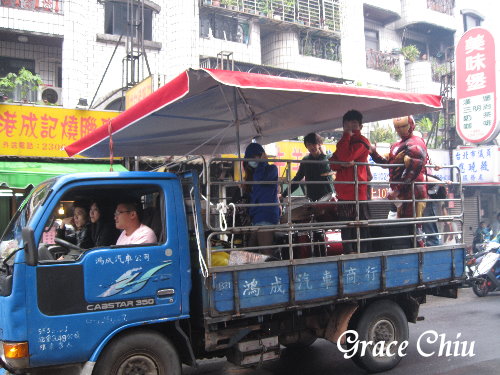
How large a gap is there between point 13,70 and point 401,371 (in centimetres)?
Result: 1186

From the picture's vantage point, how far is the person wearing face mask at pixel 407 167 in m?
5.00

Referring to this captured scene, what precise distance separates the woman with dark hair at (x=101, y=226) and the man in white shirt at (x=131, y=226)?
2.4 inches

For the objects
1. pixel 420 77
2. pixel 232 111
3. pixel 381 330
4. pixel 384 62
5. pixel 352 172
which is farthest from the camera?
pixel 420 77

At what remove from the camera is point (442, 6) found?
73.8 ft

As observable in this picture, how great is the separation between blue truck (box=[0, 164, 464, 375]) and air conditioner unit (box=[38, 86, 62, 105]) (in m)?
9.01

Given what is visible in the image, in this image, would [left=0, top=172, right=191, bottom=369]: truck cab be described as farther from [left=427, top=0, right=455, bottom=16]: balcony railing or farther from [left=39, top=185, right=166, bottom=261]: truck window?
[left=427, top=0, right=455, bottom=16]: balcony railing

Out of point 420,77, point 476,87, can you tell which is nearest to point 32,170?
point 476,87

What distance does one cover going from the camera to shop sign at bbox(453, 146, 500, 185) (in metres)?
15.2

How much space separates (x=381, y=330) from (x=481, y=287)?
559cm

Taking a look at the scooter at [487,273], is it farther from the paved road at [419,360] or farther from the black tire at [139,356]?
the black tire at [139,356]

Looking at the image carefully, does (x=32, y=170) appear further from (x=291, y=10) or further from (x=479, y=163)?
(x=479, y=163)

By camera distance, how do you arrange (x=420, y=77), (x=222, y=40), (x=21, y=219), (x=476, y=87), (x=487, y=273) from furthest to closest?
(x=420, y=77) → (x=222, y=40) → (x=476, y=87) → (x=487, y=273) → (x=21, y=219)

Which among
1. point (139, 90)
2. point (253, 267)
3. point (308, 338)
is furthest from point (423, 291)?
point (139, 90)

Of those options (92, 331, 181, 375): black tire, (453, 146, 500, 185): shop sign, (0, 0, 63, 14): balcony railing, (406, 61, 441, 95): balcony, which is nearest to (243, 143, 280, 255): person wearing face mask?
(92, 331, 181, 375): black tire
